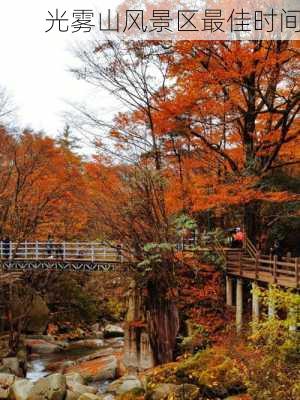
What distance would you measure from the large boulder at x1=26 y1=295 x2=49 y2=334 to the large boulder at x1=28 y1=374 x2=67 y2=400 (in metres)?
12.3

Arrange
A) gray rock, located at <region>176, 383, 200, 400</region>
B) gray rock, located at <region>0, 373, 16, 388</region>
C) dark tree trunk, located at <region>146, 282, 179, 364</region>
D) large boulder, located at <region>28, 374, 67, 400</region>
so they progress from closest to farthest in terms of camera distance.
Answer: gray rock, located at <region>176, 383, 200, 400</region> → large boulder, located at <region>28, 374, 67, 400</region> → gray rock, located at <region>0, 373, 16, 388</region> → dark tree trunk, located at <region>146, 282, 179, 364</region>

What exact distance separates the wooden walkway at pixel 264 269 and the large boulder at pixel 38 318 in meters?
12.5

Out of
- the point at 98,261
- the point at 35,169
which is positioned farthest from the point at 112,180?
the point at 35,169

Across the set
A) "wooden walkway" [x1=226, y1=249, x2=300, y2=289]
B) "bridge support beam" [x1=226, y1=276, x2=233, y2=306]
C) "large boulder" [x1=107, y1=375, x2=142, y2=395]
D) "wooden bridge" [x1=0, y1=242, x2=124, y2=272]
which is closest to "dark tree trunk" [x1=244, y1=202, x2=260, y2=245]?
"wooden walkway" [x1=226, y1=249, x2=300, y2=289]

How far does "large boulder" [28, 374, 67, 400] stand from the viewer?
13.4 m

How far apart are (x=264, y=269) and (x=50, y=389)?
686 centimetres

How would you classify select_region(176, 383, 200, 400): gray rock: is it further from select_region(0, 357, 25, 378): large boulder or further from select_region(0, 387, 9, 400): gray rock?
select_region(0, 357, 25, 378): large boulder

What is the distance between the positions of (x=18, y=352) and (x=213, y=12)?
1456cm

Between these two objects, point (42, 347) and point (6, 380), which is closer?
point (6, 380)

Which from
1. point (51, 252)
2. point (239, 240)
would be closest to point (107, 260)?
point (51, 252)

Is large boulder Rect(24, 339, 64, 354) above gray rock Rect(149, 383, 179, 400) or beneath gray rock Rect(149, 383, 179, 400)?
beneath

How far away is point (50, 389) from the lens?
44.4 feet

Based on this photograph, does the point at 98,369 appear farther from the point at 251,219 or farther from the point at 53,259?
the point at 251,219

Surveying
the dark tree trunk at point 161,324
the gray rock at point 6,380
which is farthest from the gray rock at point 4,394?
the dark tree trunk at point 161,324
